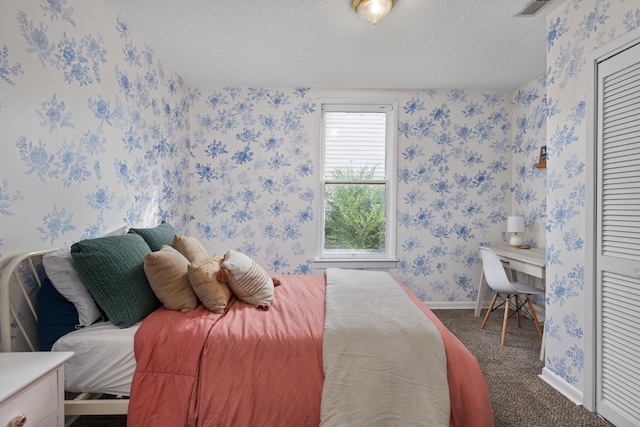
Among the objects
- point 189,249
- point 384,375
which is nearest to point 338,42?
point 189,249

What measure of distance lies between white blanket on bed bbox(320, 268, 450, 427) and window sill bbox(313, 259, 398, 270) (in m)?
2.04

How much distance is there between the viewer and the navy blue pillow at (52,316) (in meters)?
1.60

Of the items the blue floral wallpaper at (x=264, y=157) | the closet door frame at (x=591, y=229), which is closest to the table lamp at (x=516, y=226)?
the blue floral wallpaper at (x=264, y=157)

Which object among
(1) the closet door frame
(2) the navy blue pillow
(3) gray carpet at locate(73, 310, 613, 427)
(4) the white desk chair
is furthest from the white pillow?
(4) the white desk chair

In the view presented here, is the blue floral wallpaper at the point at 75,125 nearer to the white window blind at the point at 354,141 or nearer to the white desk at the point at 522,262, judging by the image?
the white window blind at the point at 354,141

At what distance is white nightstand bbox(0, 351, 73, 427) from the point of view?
1.07m

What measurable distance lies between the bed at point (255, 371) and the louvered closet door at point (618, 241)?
895mm

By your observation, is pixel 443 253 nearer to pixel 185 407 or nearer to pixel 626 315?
pixel 626 315

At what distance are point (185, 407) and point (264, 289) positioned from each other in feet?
2.44

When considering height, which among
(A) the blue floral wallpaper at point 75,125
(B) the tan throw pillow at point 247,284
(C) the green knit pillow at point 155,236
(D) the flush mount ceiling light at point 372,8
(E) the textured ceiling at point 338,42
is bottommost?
(B) the tan throw pillow at point 247,284

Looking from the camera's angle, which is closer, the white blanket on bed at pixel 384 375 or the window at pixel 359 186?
the white blanket on bed at pixel 384 375

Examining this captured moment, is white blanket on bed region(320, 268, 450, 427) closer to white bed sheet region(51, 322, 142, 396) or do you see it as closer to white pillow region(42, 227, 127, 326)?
white bed sheet region(51, 322, 142, 396)

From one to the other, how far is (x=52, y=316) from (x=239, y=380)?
3.19ft

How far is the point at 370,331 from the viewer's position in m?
1.59
